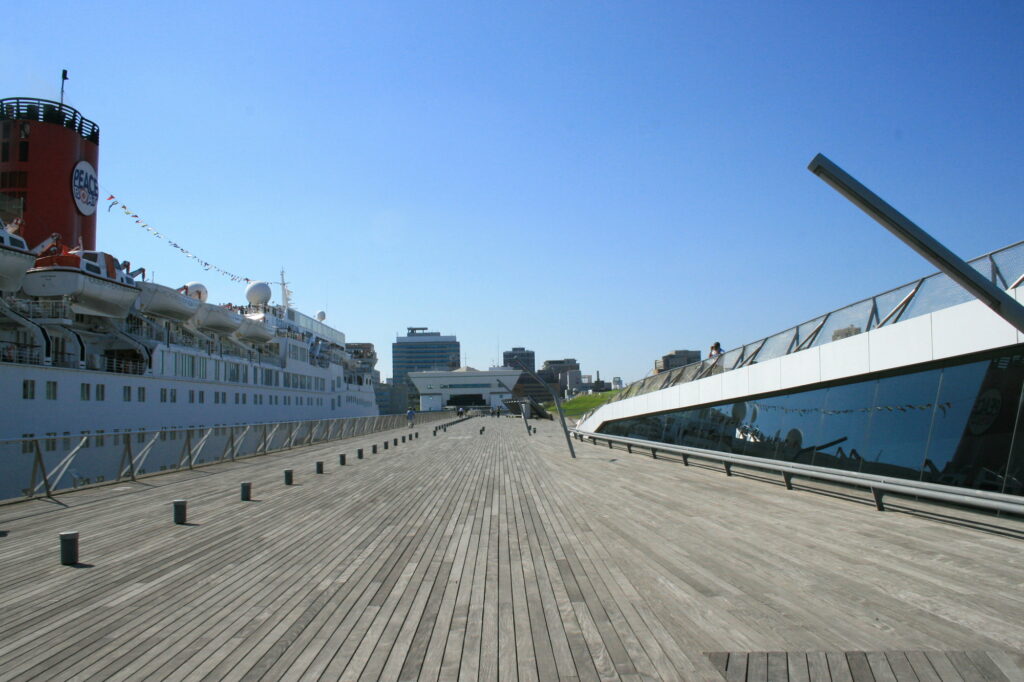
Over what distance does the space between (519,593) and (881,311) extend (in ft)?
31.7

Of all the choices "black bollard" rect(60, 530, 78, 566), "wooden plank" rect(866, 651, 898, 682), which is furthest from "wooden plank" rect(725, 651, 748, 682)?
"black bollard" rect(60, 530, 78, 566)

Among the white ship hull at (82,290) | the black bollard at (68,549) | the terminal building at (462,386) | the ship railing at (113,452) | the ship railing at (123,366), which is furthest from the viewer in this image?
the terminal building at (462,386)

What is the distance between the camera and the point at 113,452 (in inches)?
728

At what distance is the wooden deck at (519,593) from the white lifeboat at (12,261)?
16168 mm

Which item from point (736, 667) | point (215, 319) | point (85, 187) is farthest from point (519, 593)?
point (215, 319)

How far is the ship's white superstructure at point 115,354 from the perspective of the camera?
25125mm

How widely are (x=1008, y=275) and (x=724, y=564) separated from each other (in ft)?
20.3

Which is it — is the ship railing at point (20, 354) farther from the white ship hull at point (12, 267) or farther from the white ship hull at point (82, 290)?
the white ship hull at point (82, 290)

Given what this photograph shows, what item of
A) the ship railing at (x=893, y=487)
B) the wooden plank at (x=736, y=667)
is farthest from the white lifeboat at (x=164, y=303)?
the wooden plank at (x=736, y=667)

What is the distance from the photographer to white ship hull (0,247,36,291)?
951 inches

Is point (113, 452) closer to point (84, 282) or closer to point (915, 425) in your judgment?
point (84, 282)

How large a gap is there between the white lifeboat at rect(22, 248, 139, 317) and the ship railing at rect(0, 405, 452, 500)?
21.0 feet

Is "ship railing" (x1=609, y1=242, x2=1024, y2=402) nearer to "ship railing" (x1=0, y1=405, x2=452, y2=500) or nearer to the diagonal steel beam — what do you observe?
the diagonal steel beam

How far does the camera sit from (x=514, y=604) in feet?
19.5
